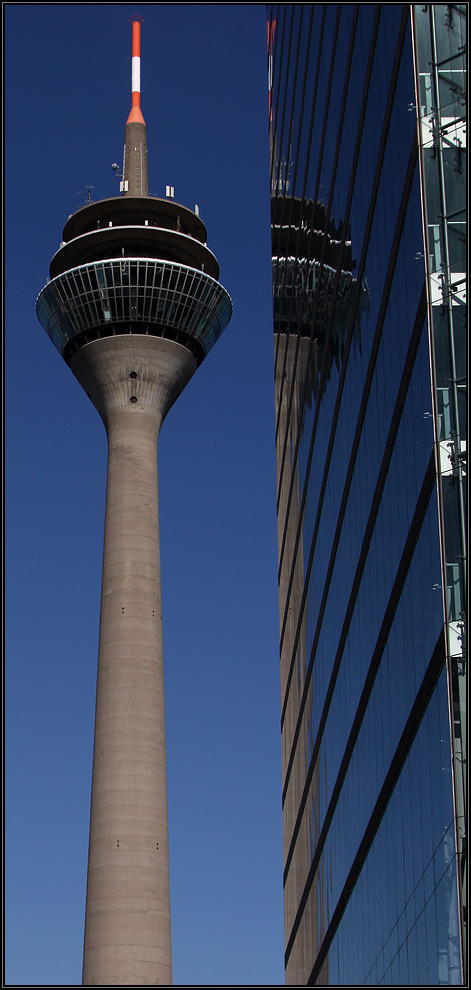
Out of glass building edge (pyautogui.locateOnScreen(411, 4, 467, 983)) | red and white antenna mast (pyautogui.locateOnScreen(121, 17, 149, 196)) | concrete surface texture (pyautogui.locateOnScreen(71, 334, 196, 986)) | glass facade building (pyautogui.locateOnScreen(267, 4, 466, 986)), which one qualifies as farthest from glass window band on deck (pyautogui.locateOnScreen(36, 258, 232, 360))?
glass building edge (pyautogui.locateOnScreen(411, 4, 467, 983))

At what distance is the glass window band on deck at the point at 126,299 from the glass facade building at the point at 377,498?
17.6 meters

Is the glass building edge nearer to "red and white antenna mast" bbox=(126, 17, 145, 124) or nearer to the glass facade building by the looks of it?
the glass facade building

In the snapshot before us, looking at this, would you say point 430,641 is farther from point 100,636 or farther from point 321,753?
point 100,636

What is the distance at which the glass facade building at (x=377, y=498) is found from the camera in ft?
73.0

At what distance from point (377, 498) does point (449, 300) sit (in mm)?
10197

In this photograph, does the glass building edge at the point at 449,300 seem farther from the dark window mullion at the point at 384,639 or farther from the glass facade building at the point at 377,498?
the dark window mullion at the point at 384,639

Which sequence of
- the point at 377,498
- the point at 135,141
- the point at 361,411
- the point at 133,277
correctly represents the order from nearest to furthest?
the point at 377,498, the point at 361,411, the point at 133,277, the point at 135,141

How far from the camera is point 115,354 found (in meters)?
72.6

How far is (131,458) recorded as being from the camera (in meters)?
67.4


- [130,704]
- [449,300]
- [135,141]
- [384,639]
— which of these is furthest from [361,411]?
[135,141]

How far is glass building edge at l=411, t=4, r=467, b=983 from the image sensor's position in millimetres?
20188

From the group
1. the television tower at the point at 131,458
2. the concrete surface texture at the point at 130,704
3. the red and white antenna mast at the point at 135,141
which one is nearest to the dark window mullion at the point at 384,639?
the concrete surface texture at the point at 130,704

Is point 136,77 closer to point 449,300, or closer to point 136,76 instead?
point 136,76

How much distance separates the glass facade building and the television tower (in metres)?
7.35
